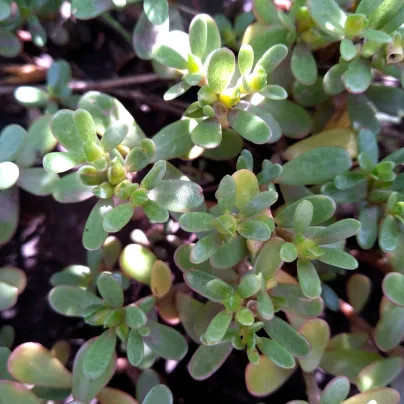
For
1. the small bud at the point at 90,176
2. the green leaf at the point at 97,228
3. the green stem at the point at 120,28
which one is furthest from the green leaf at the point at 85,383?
the green stem at the point at 120,28

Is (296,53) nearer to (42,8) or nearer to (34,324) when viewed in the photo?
(42,8)

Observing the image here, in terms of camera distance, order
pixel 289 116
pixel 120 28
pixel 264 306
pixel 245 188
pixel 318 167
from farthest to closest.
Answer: pixel 120 28 → pixel 289 116 → pixel 318 167 → pixel 245 188 → pixel 264 306

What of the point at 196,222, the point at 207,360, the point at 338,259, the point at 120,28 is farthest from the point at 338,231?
the point at 120,28

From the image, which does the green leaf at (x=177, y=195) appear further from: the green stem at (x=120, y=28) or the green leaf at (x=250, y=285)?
the green stem at (x=120, y=28)

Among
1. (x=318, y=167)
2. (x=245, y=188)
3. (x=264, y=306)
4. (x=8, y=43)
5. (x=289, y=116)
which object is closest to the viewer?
(x=264, y=306)

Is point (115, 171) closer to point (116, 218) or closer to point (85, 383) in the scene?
point (116, 218)

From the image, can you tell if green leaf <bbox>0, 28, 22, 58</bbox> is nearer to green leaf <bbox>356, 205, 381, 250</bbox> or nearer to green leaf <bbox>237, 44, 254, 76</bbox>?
green leaf <bbox>237, 44, 254, 76</bbox>

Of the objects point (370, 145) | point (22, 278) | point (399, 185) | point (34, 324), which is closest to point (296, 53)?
point (370, 145)
